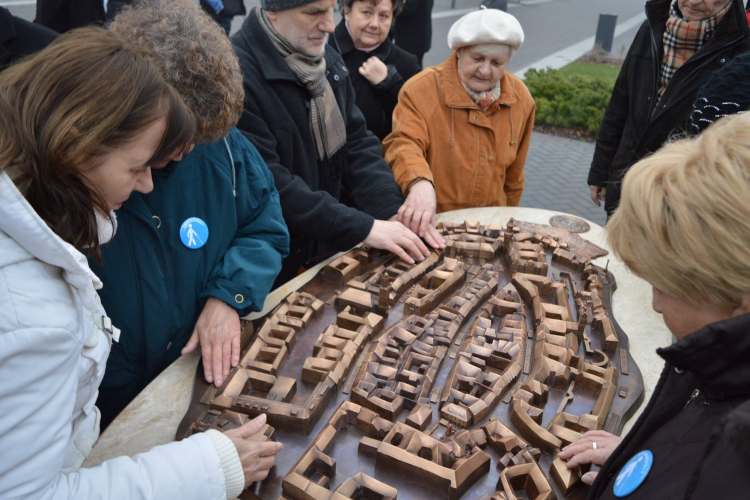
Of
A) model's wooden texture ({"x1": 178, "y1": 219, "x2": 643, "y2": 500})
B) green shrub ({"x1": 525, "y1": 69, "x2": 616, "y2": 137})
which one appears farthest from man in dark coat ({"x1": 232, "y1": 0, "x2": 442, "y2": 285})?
green shrub ({"x1": 525, "y1": 69, "x2": 616, "y2": 137})

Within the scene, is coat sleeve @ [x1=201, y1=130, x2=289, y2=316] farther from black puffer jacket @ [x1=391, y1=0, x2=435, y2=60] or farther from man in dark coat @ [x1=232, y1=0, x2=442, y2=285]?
black puffer jacket @ [x1=391, y1=0, x2=435, y2=60]

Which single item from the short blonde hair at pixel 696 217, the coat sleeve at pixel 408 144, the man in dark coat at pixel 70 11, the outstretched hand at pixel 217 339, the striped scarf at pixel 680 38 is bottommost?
the outstretched hand at pixel 217 339

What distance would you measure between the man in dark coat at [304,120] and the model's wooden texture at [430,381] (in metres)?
0.16

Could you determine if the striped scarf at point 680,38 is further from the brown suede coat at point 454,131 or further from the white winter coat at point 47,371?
the white winter coat at point 47,371

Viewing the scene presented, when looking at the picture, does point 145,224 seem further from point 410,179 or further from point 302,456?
point 410,179

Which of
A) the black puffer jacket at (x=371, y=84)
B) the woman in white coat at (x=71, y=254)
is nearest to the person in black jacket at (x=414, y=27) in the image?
the black puffer jacket at (x=371, y=84)

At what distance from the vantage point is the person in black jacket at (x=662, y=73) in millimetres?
3055

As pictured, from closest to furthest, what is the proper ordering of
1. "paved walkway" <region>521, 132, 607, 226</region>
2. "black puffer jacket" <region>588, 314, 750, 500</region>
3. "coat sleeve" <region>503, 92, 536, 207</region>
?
"black puffer jacket" <region>588, 314, 750, 500</region> < "coat sleeve" <region>503, 92, 536, 207</region> < "paved walkway" <region>521, 132, 607, 226</region>

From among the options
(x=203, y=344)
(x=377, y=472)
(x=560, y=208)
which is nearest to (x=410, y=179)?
(x=203, y=344)

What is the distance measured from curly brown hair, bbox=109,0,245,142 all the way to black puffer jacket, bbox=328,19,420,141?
2.01 m

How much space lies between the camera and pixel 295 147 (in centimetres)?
258

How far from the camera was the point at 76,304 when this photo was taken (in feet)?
3.75

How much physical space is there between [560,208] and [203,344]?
5229 mm

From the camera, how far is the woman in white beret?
2.87 m
